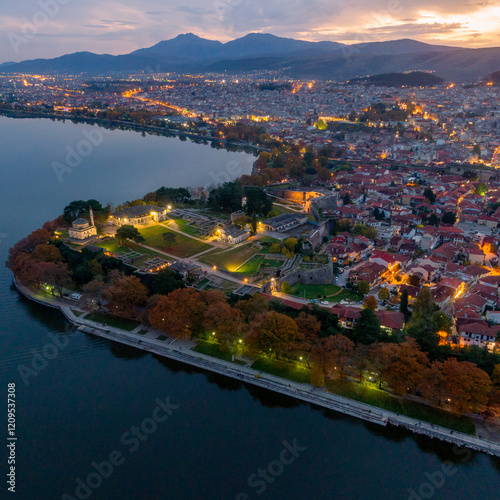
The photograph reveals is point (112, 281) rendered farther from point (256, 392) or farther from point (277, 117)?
point (277, 117)

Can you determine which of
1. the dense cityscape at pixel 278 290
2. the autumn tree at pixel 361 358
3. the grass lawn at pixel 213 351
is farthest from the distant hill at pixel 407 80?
the autumn tree at pixel 361 358

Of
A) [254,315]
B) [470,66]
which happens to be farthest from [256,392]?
[470,66]

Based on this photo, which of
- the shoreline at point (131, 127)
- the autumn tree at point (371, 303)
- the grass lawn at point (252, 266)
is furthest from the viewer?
the shoreline at point (131, 127)

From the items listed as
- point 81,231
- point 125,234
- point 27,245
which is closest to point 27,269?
point 27,245

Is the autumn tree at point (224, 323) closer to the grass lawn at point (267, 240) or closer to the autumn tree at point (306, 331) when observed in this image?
the autumn tree at point (306, 331)

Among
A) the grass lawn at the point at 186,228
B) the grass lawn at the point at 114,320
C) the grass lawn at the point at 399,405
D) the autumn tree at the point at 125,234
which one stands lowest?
the grass lawn at the point at 399,405

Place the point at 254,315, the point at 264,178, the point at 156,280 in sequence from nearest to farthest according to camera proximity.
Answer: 1. the point at 254,315
2. the point at 156,280
3. the point at 264,178

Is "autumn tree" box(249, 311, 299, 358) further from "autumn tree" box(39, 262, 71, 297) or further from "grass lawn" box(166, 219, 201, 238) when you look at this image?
"grass lawn" box(166, 219, 201, 238)
